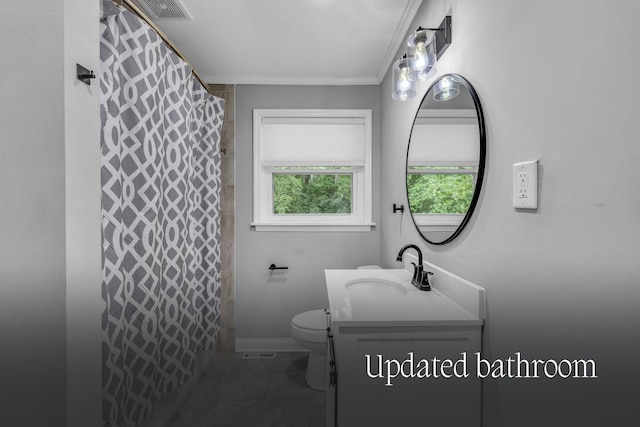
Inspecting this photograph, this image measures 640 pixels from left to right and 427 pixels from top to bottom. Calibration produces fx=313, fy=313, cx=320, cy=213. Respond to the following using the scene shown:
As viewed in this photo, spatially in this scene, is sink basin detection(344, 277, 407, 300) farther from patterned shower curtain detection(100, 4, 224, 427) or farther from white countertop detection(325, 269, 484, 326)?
patterned shower curtain detection(100, 4, 224, 427)

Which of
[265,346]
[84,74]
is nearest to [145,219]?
[84,74]

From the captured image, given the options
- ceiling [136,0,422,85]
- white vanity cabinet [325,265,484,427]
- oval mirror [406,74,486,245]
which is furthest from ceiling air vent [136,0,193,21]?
white vanity cabinet [325,265,484,427]

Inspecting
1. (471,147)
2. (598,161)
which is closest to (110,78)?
(471,147)

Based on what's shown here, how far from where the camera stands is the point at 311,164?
2.72m

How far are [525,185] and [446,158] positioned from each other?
53 centimetres

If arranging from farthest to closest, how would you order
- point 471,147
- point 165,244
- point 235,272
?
point 235,272
point 165,244
point 471,147

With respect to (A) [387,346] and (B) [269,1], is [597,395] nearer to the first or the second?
(A) [387,346]

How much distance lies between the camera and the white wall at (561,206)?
24.2 inches

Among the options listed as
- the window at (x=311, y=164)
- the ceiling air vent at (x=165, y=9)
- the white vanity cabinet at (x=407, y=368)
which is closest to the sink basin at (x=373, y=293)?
the white vanity cabinet at (x=407, y=368)

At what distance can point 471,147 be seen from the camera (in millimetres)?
1202

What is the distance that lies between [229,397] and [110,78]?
1.92m

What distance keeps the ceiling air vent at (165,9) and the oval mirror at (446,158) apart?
147 centimetres

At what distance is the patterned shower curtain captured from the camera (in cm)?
124

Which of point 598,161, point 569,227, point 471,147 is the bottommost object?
point 569,227
